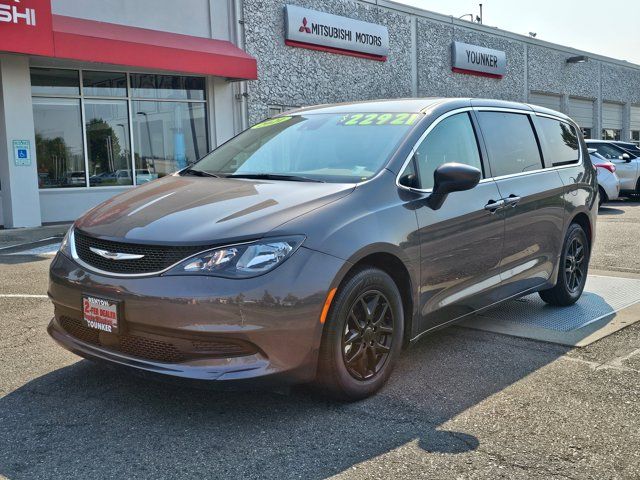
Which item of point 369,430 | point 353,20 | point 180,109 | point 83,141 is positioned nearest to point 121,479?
point 369,430

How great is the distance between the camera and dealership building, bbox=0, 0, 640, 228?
40.7ft

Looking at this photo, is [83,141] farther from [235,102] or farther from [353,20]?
[353,20]

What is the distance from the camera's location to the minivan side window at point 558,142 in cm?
559

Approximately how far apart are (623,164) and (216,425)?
16.2m

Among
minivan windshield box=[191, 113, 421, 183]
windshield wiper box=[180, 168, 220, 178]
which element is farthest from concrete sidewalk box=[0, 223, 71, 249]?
minivan windshield box=[191, 113, 421, 183]

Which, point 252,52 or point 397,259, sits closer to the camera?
point 397,259

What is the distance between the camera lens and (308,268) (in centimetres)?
323

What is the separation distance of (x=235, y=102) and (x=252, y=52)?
1242 mm

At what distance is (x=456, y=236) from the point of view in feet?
13.8

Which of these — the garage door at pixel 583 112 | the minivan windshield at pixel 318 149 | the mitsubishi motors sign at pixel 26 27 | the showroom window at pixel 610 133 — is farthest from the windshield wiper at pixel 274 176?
the showroom window at pixel 610 133

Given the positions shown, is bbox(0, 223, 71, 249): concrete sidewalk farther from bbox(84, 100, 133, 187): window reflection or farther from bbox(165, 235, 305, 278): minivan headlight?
bbox(165, 235, 305, 278): minivan headlight

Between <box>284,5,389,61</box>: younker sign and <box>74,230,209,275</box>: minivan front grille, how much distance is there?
1384 centimetres

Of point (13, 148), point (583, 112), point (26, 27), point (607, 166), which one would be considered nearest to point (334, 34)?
point (607, 166)

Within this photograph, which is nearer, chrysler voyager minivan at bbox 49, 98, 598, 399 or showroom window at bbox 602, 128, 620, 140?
chrysler voyager minivan at bbox 49, 98, 598, 399
